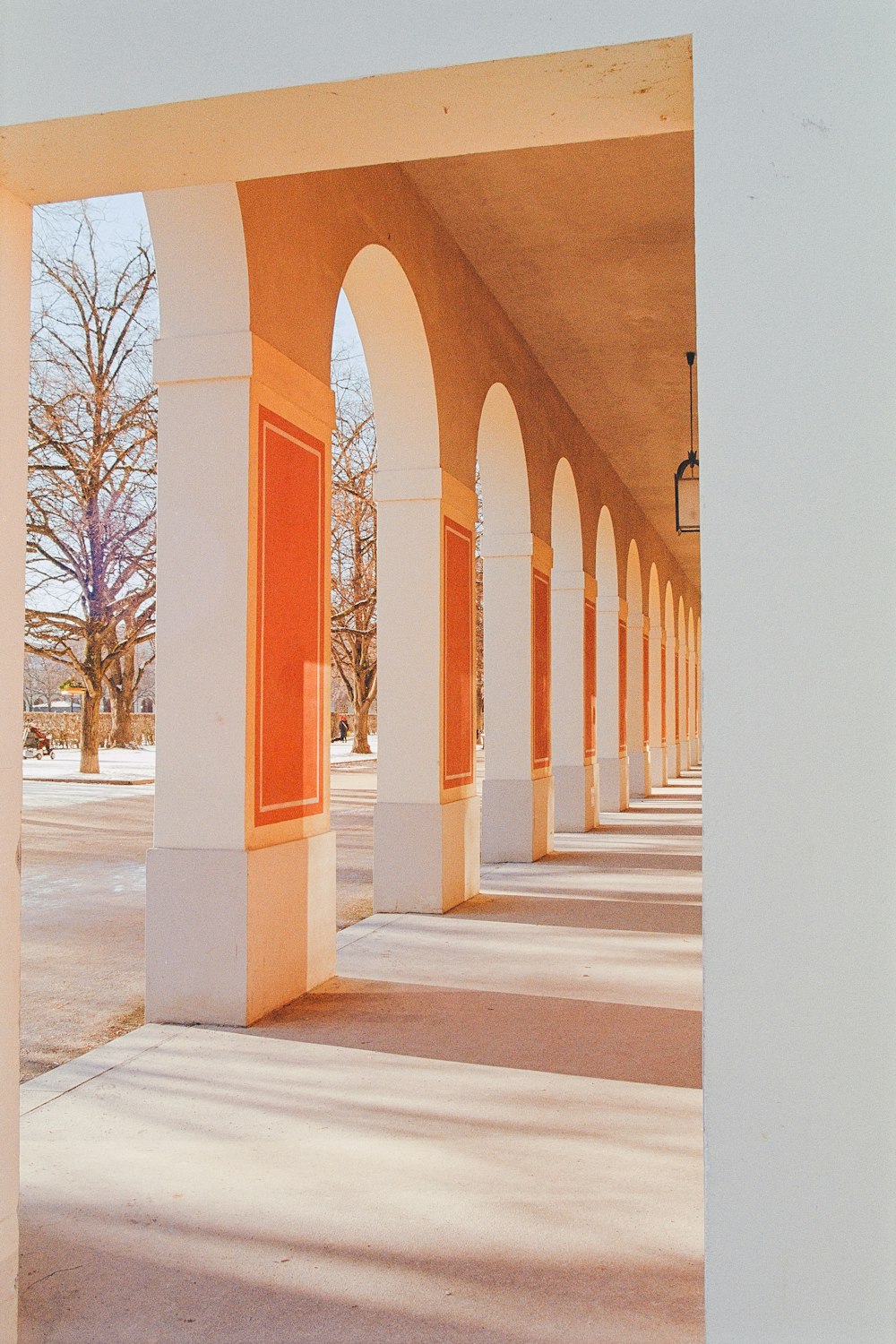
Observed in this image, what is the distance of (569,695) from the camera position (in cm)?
1438

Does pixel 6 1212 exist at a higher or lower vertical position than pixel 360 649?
lower

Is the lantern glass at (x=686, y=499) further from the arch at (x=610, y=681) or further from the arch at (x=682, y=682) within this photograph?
the arch at (x=682, y=682)

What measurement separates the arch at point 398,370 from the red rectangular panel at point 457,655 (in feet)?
1.90

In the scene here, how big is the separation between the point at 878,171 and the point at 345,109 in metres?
1.04

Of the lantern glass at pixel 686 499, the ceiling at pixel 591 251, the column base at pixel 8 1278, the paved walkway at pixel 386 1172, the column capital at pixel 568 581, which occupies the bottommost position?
the paved walkway at pixel 386 1172

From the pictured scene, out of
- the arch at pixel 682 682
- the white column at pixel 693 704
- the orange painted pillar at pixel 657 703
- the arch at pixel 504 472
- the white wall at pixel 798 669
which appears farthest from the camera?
the white column at pixel 693 704

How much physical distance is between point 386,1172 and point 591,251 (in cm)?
718

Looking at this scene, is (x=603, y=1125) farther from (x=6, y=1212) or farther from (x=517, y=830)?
(x=517, y=830)

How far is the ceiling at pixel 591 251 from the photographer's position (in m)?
7.57

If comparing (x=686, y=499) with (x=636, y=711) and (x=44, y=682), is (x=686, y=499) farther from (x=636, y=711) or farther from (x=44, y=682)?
(x=44, y=682)

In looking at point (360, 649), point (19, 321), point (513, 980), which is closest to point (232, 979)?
point (513, 980)

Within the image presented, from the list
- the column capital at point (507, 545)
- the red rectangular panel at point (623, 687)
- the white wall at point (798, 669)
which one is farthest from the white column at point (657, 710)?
the white wall at point (798, 669)

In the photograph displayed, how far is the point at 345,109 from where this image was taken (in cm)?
246

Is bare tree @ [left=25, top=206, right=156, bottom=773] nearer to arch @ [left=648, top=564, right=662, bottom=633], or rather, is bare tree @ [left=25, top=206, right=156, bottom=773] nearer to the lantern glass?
arch @ [left=648, top=564, right=662, bottom=633]
